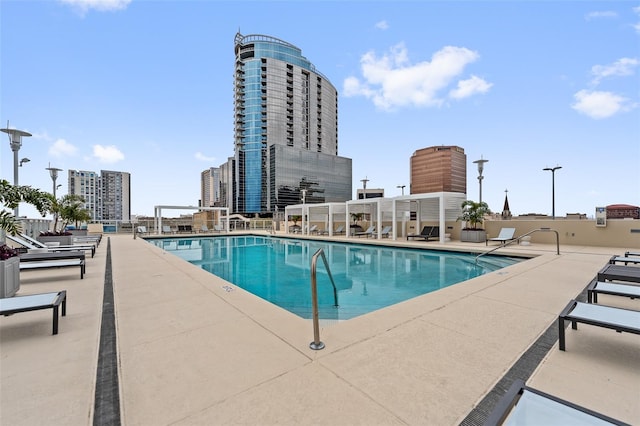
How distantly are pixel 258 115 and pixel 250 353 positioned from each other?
211ft

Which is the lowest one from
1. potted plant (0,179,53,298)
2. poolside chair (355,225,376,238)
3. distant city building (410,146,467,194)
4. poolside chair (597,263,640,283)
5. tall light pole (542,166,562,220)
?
poolside chair (355,225,376,238)

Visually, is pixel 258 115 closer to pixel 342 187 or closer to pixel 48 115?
pixel 342 187

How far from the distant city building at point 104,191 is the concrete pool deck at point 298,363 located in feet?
271

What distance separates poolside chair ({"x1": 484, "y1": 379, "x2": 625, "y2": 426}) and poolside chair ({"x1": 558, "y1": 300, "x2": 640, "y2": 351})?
1286 mm

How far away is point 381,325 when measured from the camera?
286 centimetres

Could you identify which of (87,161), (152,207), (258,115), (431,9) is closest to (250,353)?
(431,9)

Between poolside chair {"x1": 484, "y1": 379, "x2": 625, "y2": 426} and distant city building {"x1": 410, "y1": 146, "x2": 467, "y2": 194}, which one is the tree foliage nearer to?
poolside chair {"x1": 484, "y1": 379, "x2": 625, "y2": 426}

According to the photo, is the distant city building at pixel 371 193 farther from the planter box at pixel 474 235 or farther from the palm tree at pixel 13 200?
the palm tree at pixel 13 200

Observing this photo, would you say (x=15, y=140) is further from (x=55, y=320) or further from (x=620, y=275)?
(x=620, y=275)

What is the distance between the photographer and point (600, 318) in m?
2.16

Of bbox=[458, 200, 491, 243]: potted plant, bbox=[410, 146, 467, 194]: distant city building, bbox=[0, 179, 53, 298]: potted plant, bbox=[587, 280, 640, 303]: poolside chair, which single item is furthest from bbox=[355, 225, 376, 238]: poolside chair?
bbox=[410, 146, 467, 194]: distant city building

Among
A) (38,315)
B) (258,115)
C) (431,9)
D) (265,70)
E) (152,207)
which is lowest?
(38,315)

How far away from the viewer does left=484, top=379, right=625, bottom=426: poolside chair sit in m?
1.15

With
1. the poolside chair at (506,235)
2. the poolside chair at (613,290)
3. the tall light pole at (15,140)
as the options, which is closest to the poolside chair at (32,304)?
the poolside chair at (613,290)
